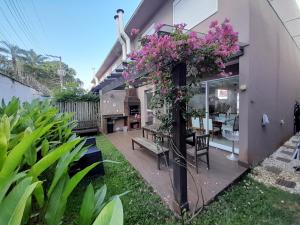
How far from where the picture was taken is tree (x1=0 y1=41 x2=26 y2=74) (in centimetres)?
1291

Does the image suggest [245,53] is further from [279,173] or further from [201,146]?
[279,173]

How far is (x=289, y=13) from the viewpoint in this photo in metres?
6.15

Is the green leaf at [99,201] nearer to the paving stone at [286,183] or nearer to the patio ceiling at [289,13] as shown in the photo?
the paving stone at [286,183]

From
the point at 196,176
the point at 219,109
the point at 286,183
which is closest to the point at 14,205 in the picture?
the point at 196,176

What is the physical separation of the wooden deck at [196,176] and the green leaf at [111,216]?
7.94ft

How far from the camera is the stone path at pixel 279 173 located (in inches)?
143

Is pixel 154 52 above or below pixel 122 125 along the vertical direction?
above

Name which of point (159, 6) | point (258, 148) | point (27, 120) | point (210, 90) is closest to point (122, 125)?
point (210, 90)

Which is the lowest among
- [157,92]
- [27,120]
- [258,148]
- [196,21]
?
[258,148]

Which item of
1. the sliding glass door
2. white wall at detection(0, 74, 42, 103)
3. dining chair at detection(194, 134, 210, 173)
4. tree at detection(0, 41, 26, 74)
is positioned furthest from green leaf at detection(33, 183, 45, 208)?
tree at detection(0, 41, 26, 74)

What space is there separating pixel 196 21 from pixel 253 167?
15.6 feet

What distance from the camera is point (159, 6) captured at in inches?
289

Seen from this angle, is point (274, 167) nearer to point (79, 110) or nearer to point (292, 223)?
point (292, 223)

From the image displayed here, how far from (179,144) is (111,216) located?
75.3 inches
